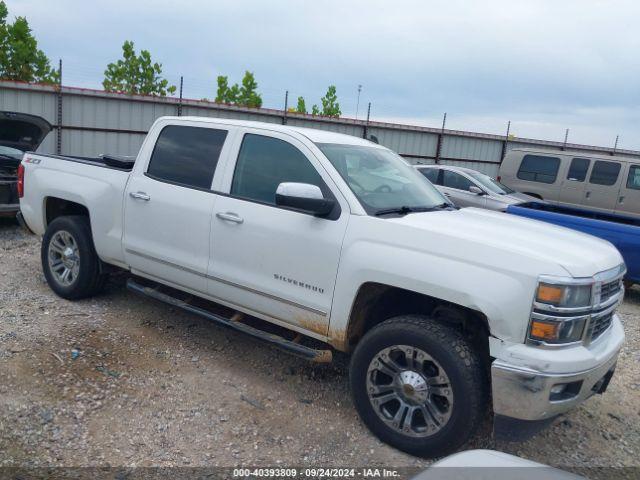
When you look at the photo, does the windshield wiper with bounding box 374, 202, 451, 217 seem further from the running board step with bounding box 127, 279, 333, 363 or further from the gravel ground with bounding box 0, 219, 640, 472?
the gravel ground with bounding box 0, 219, 640, 472

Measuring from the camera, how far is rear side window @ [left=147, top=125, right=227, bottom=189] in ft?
14.6

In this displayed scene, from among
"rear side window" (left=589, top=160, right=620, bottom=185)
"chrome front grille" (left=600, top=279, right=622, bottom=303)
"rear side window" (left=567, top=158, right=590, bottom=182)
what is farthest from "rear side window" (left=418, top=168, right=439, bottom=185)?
"chrome front grille" (left=600, top=279, right=622, bottom=303)

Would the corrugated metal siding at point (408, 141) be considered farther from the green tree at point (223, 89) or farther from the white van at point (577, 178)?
the green tree at point (223, 89)

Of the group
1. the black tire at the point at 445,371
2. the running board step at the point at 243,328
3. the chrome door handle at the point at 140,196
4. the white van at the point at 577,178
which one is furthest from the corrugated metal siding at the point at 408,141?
the black tire at the point at 445,371

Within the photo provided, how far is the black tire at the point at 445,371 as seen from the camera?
10.3 ft

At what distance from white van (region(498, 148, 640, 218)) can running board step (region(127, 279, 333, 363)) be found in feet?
32.2

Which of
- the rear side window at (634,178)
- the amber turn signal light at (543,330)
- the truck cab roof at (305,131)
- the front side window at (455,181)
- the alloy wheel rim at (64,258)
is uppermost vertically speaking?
the truck cab roof at (305,131)

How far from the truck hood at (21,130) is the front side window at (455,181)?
24.2 feet

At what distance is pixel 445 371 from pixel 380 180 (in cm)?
154

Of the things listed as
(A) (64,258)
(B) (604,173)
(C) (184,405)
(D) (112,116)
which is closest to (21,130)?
(A) (64,258)

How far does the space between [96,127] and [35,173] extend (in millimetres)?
8965

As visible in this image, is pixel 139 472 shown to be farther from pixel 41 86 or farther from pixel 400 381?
pixel 41 86

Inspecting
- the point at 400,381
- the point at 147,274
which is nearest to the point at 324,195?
the point at 400,381

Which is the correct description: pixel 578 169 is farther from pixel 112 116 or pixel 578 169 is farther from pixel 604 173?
pixel 112 116
